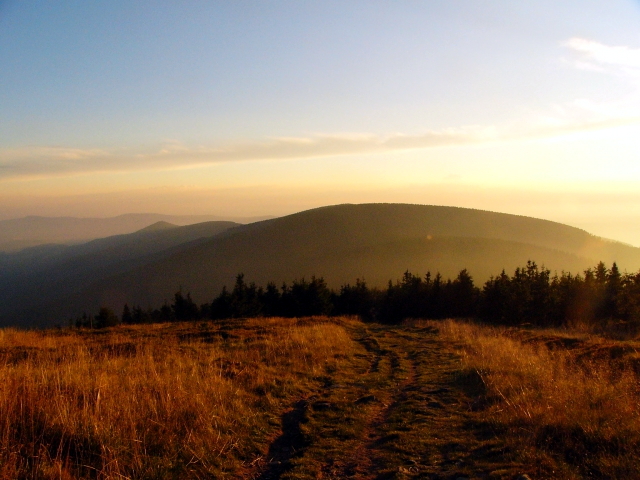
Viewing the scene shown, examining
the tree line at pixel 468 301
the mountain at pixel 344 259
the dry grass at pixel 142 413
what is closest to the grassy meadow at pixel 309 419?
the dry grass at pixel 142 413

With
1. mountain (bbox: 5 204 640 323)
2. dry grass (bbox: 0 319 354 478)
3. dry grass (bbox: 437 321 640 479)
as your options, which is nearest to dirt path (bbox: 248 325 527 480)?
dry grass (bbox: 437 321 640 479)

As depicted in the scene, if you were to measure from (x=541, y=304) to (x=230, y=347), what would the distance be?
3981 cm

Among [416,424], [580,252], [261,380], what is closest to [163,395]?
[261,380]

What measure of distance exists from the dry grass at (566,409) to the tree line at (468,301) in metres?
27.7

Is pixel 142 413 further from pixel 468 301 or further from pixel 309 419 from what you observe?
pixel 468 301

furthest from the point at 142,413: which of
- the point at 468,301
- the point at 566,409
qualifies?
the point at 468,301

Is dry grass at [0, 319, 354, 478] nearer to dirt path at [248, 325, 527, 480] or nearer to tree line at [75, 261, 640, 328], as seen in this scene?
dirt path at [248, 325, 527, 480]

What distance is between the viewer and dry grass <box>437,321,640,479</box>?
20.7ft

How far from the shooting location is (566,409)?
8.07 metres

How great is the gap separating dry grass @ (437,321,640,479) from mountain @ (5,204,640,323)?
136386mm

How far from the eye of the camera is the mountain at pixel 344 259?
159875 millimetres

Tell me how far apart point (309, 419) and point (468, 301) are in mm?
49707

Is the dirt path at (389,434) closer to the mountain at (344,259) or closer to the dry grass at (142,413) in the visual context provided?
the dry grass at (142,413)

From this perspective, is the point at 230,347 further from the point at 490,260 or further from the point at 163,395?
the point at 490,260
